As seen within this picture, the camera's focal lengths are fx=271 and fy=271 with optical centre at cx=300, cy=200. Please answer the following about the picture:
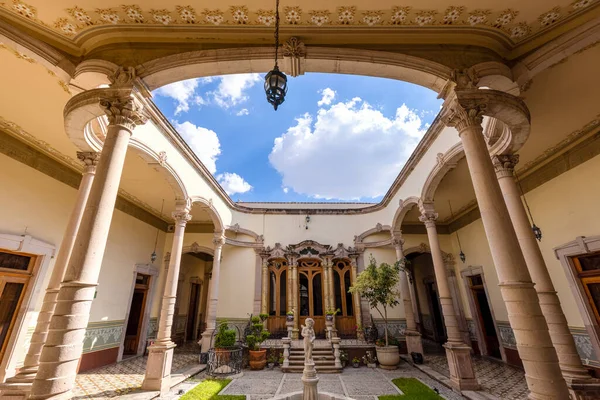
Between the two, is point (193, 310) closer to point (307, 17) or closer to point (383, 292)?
point (383, 292)

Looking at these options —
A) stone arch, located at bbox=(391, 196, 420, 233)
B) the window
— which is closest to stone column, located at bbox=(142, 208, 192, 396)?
stone arch, located at bbox=(391, 196, 420, 233)

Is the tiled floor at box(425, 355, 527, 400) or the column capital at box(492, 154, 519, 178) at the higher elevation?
the column capital at box(492, 154, 519, 178)

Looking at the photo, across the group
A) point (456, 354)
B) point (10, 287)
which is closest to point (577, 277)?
point (456, 354)

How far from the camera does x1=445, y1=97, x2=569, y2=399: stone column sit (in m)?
2.49

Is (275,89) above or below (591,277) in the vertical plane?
above

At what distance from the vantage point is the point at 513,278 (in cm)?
279

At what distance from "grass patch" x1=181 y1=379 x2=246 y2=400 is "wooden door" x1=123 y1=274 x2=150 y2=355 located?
4659 mm

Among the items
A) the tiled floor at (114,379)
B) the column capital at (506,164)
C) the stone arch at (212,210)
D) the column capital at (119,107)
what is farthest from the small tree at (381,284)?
the column capital at (119,107)

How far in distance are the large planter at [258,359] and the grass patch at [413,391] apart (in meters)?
3.68

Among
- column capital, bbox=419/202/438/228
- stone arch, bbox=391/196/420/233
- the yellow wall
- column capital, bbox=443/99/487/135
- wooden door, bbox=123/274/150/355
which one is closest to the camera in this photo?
column capital, bbox=443/99/487/135

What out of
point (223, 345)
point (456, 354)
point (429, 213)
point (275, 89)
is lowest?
point (456, 354)

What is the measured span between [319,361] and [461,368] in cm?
366

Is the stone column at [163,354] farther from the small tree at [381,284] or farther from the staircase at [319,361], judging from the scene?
the small tree at [381,284]

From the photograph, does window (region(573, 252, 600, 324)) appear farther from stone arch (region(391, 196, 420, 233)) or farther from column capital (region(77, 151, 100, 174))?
column capital (region(77, 151, 100, 174))
